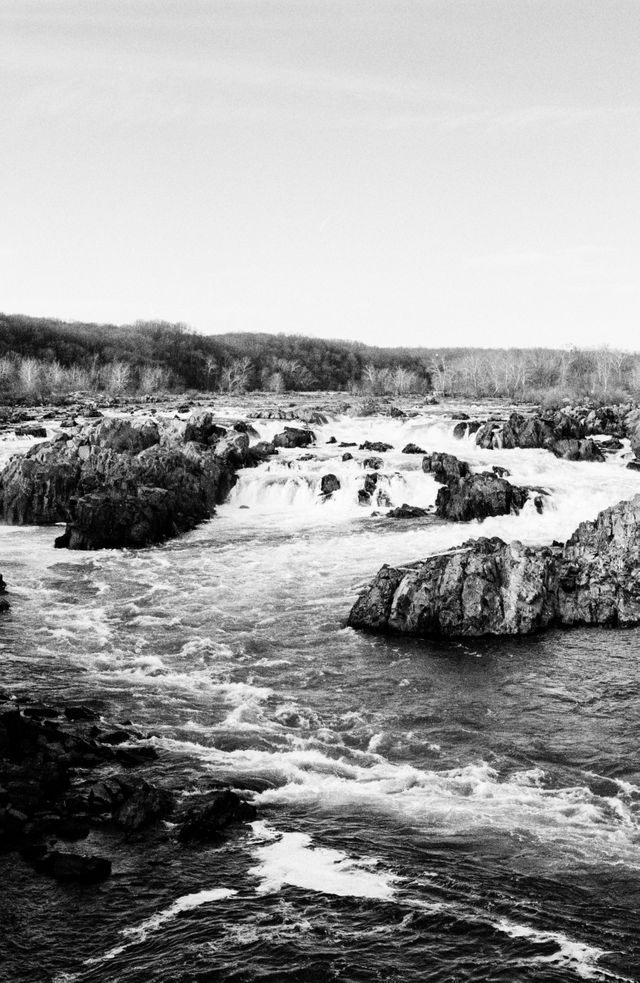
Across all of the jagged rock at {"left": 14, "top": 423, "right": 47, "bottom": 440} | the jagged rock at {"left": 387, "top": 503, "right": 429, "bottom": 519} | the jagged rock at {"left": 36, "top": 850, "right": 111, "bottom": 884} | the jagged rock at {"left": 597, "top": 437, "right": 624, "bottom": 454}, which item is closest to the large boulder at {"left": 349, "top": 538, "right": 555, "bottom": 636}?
the jagged rock at {"left": 36, "top": 850, "right": 111, "bottom": 884}

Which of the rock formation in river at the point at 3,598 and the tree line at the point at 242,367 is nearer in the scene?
the rock formation in river at the point at 3,598

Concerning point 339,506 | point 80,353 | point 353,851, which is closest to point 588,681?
point 353,851

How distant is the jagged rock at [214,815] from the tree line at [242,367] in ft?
284

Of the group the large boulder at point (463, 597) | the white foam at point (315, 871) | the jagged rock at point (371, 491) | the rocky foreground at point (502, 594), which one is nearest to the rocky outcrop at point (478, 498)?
the jagged rock at point (371, 491)

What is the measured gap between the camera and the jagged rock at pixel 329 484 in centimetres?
4412

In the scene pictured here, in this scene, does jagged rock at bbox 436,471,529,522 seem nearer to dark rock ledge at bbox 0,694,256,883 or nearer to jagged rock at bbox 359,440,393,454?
jagged rock at bbox 359,440,393,454

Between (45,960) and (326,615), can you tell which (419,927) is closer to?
(45,960)

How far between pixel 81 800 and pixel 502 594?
1413 cm

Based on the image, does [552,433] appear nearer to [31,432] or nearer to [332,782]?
[31,432]

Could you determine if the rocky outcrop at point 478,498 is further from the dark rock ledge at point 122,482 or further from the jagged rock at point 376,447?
the jagged rock at point 376,447

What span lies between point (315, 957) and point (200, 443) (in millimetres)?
38528

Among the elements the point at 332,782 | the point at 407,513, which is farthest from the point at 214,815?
the point at 407,513

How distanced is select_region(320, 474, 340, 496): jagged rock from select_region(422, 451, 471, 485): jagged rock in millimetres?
5091

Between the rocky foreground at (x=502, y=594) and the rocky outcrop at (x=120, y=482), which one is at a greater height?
the rocky outcrop at (x=120, y=482)
